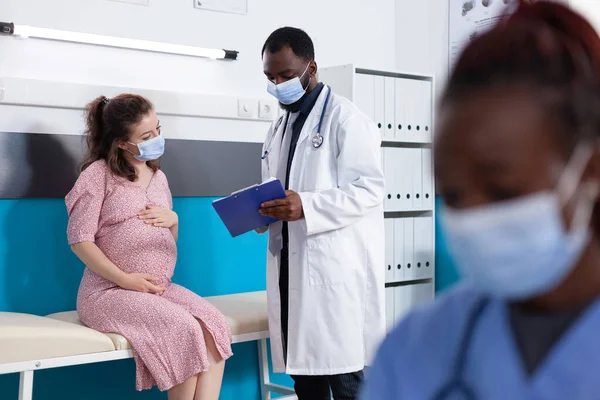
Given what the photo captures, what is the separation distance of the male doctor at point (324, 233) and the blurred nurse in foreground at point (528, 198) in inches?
64.2

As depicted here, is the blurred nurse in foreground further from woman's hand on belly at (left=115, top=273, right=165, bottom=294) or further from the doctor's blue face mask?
woman's hand on belly at (left=115, top=273, right=165, bottom=294)

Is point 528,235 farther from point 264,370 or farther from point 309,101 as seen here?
point 264,370

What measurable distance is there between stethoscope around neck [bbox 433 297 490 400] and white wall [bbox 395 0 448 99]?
3.22 m

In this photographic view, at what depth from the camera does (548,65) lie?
22.9 inches

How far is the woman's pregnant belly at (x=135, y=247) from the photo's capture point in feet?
8.17

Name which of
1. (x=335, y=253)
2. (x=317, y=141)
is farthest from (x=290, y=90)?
(x=335, y=253)

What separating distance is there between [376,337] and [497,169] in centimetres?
189

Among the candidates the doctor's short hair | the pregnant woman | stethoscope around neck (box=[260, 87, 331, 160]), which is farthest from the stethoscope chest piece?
the pregnant woman

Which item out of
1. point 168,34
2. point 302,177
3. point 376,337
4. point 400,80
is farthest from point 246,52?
point 376,337

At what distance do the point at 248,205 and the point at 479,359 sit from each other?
5.51ft

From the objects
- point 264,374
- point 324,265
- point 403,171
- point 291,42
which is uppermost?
point 291,42

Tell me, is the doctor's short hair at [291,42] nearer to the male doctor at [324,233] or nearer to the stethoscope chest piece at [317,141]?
the male doctor at [324,233]

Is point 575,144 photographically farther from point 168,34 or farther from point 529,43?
point 168,34

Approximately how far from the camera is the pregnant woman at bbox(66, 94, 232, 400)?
2393 millimetres
